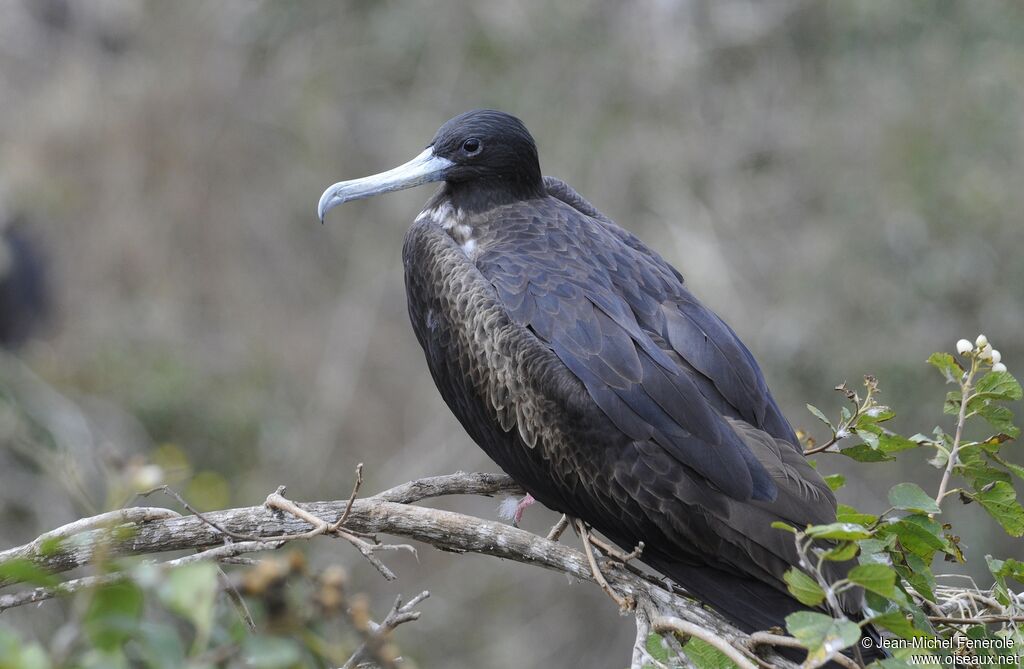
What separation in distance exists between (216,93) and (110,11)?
4.87 feet

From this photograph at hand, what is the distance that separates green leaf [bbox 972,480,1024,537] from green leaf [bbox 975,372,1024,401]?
19cm

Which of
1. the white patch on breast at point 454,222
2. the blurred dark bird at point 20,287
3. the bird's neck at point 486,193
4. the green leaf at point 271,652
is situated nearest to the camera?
the green leaf at point 271,652

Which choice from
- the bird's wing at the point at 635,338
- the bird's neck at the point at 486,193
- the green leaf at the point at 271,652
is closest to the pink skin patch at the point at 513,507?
the bird's wing at the point at 635,338

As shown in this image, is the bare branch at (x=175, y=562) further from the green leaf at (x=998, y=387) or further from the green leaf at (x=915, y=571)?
the green leaf at (x=998, y=387)

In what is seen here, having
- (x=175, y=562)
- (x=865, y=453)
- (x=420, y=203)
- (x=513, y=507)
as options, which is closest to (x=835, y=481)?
(x=865, y=453)

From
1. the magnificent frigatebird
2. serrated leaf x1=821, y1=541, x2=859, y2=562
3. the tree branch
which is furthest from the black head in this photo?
serrated leaf x1=821, y1=541, x2=859, y2=562

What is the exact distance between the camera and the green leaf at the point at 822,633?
1818 millimetres

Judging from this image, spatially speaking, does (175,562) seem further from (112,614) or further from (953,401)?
(953,401)

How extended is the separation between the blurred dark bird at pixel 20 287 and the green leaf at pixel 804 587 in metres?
6.92

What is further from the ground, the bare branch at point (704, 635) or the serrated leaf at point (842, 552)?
the serrated leaf at point (842, 552)

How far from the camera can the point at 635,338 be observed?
2.93 meters

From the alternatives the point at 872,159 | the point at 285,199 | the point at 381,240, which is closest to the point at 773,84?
the point at 872,159

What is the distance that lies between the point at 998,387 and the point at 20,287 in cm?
682

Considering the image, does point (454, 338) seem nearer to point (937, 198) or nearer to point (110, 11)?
point (937, 198)
